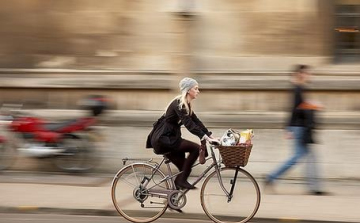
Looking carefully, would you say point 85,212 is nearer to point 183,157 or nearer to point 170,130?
point 183,157

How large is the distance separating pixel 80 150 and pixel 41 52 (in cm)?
193

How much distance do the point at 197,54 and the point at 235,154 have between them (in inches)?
150

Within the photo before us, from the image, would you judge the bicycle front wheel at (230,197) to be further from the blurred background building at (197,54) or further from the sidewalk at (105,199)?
the blurred background building at (197,54)

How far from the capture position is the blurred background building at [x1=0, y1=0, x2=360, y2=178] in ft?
32.1

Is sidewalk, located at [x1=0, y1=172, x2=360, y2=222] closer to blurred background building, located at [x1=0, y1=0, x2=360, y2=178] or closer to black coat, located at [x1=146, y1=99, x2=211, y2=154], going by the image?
black coat, located at [x1=146, y1=99, x2=211, y2=154]

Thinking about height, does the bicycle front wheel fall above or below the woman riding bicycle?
below

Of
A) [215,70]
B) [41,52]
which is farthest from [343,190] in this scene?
[41,52]

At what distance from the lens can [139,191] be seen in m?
6.99

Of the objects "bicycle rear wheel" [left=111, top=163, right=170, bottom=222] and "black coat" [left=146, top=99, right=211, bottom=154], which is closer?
"black coat" [left=146, top=99, right=211, bottom=154]

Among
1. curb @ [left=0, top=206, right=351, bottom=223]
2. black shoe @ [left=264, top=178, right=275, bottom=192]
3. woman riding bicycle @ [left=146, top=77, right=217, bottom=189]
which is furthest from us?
black shoe @ [left=264, top=178, right=275, bottom=192]

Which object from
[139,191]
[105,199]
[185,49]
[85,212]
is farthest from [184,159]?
[185,49]

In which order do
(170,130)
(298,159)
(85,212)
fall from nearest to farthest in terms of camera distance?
1. (170,130)
2. (85,212)
3. (298,159)

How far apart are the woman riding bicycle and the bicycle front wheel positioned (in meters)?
0.24

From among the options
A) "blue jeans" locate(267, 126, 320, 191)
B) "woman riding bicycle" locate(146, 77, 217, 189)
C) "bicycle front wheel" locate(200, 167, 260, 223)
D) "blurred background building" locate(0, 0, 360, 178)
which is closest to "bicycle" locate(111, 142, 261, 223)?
"bicycle front wheel" locate(200, 167, 260, 223)
